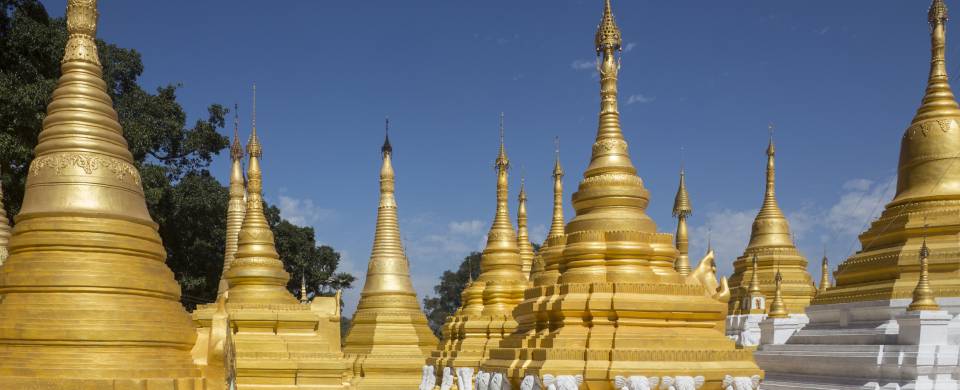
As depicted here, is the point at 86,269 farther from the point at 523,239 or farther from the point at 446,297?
the point at 446,297

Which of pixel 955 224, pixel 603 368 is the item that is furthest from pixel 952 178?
pixel 603 368

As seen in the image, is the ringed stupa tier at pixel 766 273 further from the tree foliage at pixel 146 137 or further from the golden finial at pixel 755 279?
the tree foliage at pixel 146 137

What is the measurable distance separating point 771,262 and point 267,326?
16.5 m

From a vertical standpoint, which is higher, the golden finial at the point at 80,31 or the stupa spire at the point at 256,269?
the golden finial at the point at 80,31

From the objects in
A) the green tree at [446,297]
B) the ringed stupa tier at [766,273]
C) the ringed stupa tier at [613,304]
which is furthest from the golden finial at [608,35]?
the green tree at [446,297]

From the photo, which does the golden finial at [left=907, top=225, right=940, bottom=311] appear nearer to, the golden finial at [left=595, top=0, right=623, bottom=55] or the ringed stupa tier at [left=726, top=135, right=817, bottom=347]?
the golden finial at [left=595, top=0, right=623, bottom=55]

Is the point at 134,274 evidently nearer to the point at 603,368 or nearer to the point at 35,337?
the point at 35,337

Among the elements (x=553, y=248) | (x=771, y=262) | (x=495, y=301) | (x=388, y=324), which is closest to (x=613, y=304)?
(x=553, y=248)

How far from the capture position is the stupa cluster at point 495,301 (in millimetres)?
9383

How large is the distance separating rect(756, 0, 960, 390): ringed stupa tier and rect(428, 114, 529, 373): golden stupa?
4.89 metres

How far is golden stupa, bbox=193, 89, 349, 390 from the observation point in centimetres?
1625

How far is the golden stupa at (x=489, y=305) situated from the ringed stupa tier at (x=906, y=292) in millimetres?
4894

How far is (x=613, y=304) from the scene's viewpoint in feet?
37.4

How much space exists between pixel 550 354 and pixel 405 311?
35.5 feet
